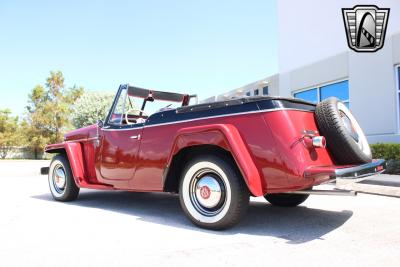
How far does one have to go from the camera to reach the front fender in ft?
10.8

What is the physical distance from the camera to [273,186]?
131 inches

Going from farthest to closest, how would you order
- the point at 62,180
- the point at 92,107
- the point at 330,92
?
1. the point at 92,107
2. the point at 330,92
3. the point at 62,180

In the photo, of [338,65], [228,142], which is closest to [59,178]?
[228,142]

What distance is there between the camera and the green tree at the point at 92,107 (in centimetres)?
2562

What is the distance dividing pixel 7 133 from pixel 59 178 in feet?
134

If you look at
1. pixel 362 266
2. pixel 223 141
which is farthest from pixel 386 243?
pixel 223 141

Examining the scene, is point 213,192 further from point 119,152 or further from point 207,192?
point 119,152

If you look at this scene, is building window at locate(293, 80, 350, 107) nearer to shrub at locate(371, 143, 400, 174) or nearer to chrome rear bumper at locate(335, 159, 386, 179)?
shrub at locate(371, 143, 400, 174)

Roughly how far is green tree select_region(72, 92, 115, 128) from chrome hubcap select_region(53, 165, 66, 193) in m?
19.1

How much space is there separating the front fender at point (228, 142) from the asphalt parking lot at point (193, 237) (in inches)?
21.1

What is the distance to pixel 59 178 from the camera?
5863 millimetres

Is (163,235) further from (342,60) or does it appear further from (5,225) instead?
(342,60)

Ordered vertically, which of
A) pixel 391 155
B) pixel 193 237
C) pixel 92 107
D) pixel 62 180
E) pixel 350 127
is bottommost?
pixel 193 237

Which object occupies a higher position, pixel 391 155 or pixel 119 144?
pixel 119 144
